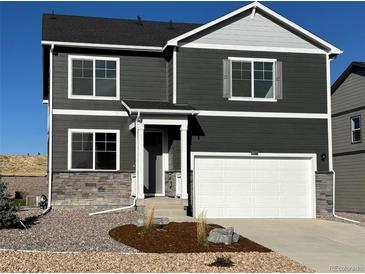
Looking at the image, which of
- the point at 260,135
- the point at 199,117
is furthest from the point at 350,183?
the point at 199,117

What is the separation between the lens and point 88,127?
60.0 ft

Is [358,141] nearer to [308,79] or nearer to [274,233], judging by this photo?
[308,79]

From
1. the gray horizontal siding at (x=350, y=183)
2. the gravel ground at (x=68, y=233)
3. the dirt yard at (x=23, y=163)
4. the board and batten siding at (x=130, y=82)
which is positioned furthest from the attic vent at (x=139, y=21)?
the dirt yard at (x=23, y=163)

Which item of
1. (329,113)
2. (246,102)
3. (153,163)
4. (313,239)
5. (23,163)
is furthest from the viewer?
(23,163)

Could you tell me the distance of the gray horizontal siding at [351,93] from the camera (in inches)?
932

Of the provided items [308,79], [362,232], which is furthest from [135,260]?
[308,79]

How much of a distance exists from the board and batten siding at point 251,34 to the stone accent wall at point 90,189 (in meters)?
5.45

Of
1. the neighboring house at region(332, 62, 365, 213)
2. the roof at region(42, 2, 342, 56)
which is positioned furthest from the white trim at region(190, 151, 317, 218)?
the neighboring house at region(332, 62, 365, 213)

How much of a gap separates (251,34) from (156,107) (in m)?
4.57

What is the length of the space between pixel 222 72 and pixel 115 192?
18.3 feet

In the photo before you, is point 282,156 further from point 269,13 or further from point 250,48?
point 269,13

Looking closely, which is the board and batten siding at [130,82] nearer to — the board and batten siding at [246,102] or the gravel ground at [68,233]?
the board and batten siding at [246,102]

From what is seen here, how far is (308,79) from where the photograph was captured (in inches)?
764

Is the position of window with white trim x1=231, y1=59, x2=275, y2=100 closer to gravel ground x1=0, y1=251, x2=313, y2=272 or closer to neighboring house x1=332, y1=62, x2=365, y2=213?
neighboring house x1=332, y1=62, x2=365, y2=213
